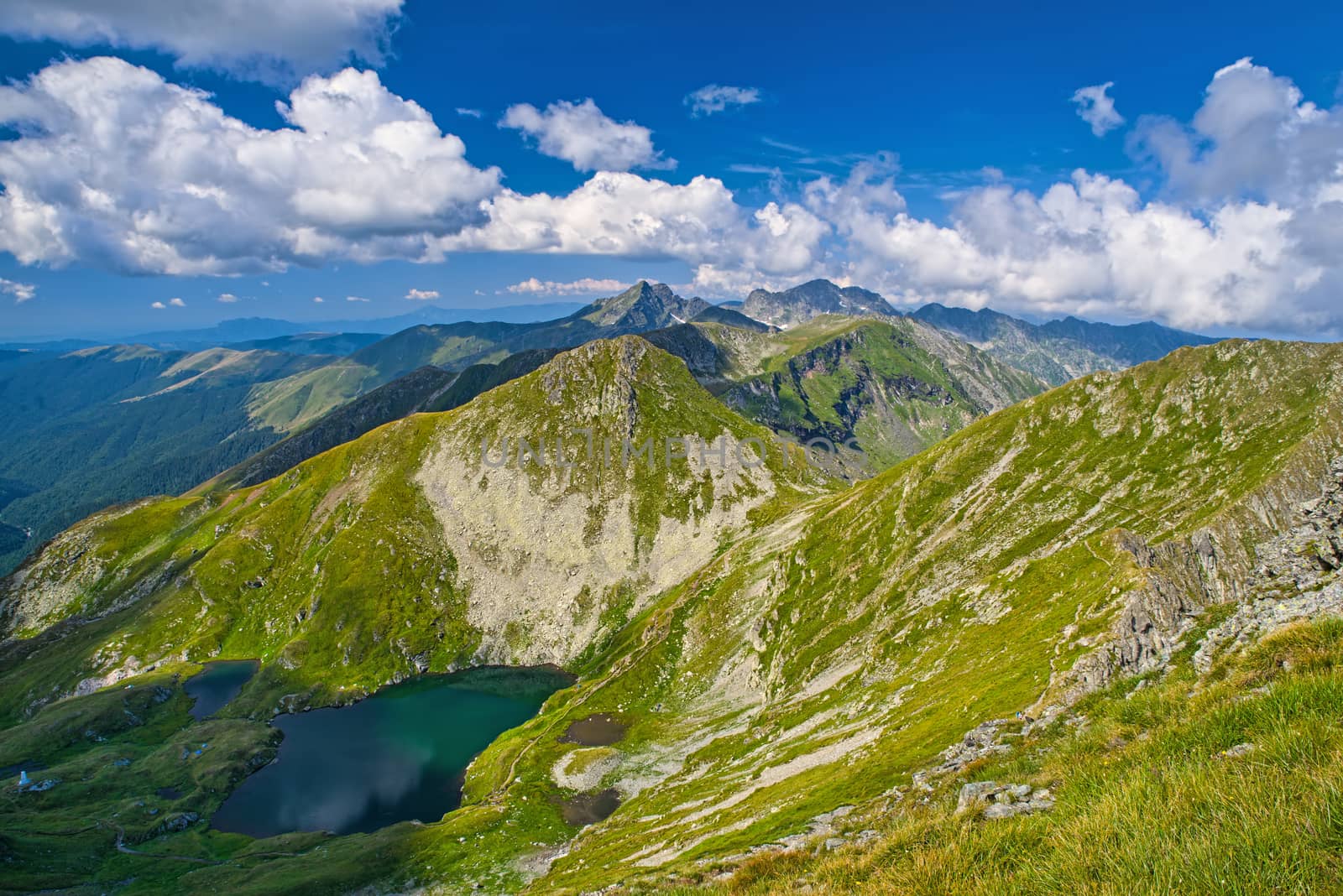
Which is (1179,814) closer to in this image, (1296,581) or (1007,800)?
(1007,800)

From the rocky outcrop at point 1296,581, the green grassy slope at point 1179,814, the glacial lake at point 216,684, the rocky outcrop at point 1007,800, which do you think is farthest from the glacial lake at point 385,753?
→ the green grassy slope at point 1179,814

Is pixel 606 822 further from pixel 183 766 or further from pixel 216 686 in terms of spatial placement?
pixel 216 686

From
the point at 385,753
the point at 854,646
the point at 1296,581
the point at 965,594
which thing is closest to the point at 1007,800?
the point at 1296,581

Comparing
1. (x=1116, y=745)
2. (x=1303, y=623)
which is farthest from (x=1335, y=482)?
(x=1116, y=745)

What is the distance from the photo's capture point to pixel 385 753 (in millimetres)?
139750

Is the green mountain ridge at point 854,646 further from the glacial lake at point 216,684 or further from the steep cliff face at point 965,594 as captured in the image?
the glacial lake at point 216,684

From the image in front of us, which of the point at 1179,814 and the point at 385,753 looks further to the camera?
the point at 385,753

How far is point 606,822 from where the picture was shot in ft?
299

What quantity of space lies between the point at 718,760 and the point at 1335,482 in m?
81.0

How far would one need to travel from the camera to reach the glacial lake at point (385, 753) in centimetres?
11881

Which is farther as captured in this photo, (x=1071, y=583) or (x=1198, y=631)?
(x=1071, y=583)

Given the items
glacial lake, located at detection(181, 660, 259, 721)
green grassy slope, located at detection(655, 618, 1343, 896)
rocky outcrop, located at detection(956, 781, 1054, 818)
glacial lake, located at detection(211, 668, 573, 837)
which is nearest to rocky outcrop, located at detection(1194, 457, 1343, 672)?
green grassy slope, located at detection(655, 618, 1343, 896)

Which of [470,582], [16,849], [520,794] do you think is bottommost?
[520,794]

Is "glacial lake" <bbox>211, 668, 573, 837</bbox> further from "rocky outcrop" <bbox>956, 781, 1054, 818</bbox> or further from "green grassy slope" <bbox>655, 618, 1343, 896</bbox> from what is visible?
"green grassy slope" <bbox>655, 618, 1343, 896</bbox>
